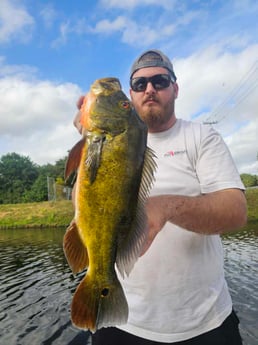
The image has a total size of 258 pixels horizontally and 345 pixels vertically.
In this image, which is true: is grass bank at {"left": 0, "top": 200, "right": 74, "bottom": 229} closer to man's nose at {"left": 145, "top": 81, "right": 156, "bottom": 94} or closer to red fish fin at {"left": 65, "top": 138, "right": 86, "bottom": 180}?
man's nose at {"left": 145, "top": 81, "right": 156, "bottom": 94}

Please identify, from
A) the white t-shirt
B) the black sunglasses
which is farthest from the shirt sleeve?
the black sunglasses

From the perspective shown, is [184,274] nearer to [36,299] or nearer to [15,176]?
[36,299]

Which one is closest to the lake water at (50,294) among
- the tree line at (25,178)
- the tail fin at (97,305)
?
the tail fin at (97,305)

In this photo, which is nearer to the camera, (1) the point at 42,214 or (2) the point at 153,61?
(2) the point at 153,61

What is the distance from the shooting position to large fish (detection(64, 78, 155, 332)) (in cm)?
216

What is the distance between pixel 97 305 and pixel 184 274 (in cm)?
100

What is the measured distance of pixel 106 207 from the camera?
2.16 metres

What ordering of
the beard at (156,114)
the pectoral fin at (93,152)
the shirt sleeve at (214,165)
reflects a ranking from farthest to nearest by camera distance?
the beard at (156,114) → the shirt sleeve at (214,165) → the pectoral fin at (93,152)

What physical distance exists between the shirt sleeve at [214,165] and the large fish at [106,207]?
77 cm

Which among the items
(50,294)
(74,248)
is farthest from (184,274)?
(50,294)

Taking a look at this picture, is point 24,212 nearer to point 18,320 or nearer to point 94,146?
Answer: point 18,320

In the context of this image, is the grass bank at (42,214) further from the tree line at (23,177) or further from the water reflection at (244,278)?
the tree line at (23,177)

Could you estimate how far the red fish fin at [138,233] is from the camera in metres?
2.24

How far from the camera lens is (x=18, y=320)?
11344 mm
